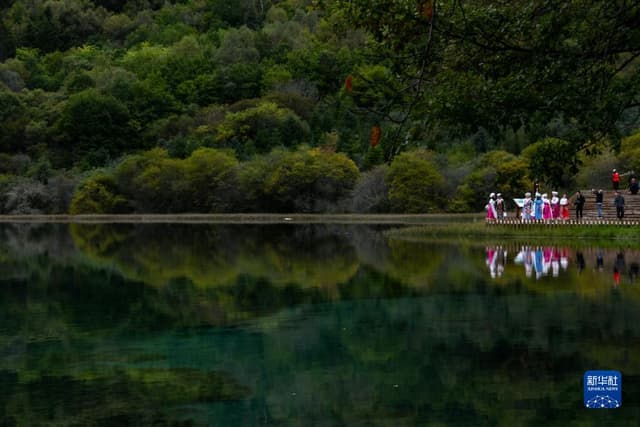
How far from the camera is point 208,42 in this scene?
15462 cm

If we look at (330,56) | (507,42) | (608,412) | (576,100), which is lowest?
(608,412)

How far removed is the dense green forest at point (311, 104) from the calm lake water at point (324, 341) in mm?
2717

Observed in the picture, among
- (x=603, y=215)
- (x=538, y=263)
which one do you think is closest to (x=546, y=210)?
(x=603, y=215)

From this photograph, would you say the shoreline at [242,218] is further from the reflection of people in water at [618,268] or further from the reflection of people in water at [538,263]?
the reflection of people in water at [618,268]

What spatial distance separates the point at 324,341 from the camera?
17078 millimetres

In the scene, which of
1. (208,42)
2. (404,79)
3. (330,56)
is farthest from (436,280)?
(208,42)

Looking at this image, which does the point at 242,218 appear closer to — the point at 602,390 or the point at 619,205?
the point at 619,205

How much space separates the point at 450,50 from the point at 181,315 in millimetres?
8597

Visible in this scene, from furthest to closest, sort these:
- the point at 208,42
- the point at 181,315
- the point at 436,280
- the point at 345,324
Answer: the point at 208,42, the point at 436,280, the point at 181,315, the point at 345,324

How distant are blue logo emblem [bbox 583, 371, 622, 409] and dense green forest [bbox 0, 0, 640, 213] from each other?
2.63 meters

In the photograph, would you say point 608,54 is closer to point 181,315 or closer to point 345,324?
point 345,324

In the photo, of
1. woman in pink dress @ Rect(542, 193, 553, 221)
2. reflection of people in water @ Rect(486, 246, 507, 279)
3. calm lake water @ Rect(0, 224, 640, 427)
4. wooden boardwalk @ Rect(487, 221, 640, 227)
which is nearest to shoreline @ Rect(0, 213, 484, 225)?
woman in pink dress @ Rect(542, 193, 553, 221)

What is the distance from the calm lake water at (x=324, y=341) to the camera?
12.6 metres

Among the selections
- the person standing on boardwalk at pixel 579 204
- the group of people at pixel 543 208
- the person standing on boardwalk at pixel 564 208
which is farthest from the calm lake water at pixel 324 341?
the person standing on boardwalk at pixel 579 204
